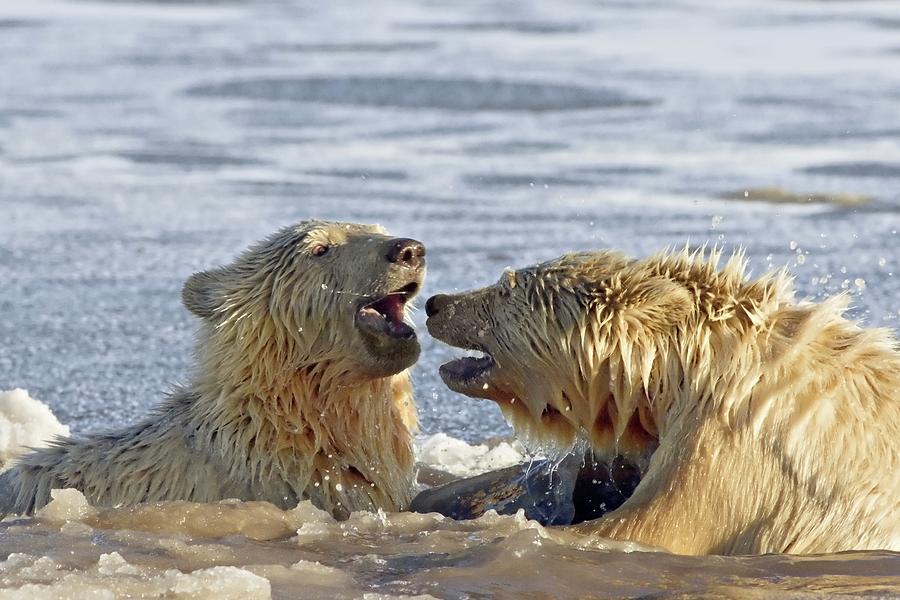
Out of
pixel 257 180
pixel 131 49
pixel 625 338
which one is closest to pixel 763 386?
pixel 625 338

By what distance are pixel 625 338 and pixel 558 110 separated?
10.8m

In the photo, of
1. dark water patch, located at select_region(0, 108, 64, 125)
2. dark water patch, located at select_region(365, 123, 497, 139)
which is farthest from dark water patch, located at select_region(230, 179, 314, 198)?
dark water patch, located at select_region(0, 108, 64, 125)

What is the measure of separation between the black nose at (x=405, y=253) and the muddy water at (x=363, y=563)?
1.01 meters

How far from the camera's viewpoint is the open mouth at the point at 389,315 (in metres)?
5.99

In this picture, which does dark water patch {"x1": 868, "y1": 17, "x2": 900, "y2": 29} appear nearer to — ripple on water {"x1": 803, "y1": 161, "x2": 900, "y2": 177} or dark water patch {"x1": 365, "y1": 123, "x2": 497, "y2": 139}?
dark water patch {"x1": 365, "y1": 123, "x2": 497, "y2": 139}

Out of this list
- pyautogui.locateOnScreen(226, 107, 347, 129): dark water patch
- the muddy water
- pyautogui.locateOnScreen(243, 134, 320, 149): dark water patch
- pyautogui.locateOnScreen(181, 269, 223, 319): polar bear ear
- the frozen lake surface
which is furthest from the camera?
pyautogui.locateOnScreen(226, 107, 347, 129): dark water patch

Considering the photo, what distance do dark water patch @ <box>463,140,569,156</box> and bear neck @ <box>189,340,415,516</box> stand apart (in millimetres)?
8150

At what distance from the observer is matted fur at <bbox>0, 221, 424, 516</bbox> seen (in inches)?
237

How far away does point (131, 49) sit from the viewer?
19.9m

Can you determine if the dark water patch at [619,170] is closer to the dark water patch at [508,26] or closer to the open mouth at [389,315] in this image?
the open mouth at [389,315]

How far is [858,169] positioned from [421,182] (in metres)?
Answer: 3.68

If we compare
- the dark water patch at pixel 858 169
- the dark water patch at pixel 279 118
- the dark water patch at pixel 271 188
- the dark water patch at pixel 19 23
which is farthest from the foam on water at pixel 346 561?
the dark water patch at pixel 19 23

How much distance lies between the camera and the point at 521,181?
13.2 m

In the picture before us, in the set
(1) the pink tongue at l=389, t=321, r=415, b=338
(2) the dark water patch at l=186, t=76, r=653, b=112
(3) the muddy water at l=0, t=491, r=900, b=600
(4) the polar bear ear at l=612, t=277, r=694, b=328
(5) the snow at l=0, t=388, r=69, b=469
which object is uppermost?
(2) the dark water patch at l=186, t=76, r=653, b=112
